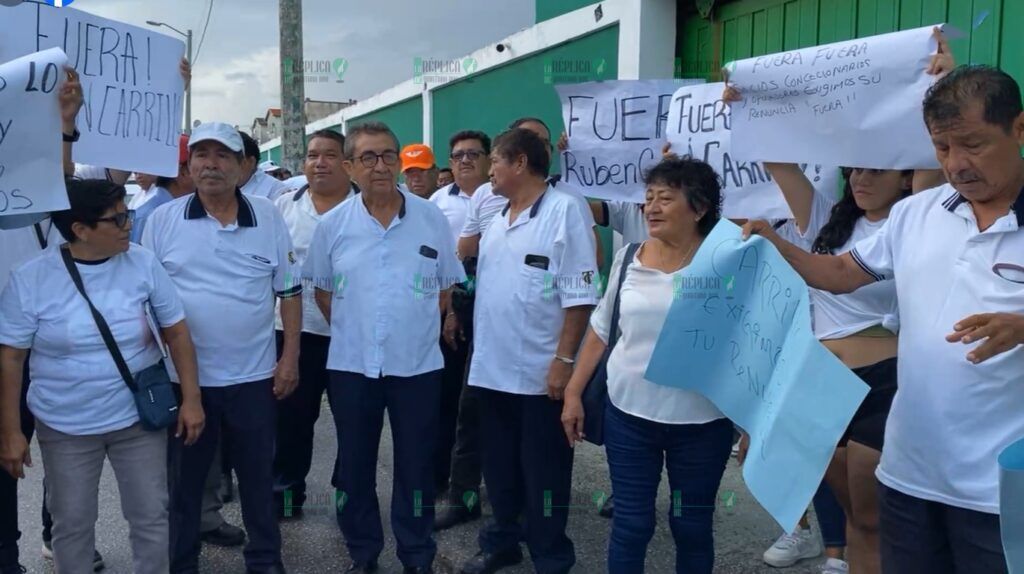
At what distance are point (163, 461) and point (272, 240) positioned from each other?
1.02 metres

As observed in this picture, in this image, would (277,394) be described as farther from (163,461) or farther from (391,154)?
(391,154)

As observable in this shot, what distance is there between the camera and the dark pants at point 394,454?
3.71 metres

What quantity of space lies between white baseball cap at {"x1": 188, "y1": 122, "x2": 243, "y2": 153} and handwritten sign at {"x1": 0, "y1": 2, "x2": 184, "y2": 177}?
9 centimetres

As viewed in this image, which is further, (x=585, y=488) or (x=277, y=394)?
(x=585, y=488)

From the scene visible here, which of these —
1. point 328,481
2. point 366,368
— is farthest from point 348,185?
point 328,481

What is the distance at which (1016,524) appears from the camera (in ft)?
5.45

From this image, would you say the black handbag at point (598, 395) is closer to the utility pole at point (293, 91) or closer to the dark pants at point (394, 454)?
the dark pants at point (394, 454)

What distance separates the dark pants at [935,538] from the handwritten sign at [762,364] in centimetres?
23

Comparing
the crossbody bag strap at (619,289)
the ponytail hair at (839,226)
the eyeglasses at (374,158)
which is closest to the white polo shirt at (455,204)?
the eyeglasses at (374,158)

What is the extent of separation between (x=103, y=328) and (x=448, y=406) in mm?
2092

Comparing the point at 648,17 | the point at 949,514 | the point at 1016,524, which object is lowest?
the point at 949,514

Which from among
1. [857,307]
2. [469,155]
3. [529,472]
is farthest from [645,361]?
[469,155]

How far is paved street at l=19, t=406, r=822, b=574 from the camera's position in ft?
12.9

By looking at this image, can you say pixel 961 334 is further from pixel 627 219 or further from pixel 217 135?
pixel 217 135
